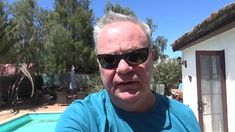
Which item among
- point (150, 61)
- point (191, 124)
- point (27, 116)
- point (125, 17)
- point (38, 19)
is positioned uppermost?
point (38, 19)

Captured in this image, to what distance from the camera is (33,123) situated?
54.1 ft

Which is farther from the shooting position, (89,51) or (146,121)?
(89,51)

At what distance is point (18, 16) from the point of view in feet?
84.0

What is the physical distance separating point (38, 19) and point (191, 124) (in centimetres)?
2580

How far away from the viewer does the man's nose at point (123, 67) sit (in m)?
1.65

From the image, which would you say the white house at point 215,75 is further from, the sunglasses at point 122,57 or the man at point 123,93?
the sunglasses at point 122,57

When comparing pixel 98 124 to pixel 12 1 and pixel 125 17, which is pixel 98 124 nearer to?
pixel 125 17

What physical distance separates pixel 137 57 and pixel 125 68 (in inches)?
3.7

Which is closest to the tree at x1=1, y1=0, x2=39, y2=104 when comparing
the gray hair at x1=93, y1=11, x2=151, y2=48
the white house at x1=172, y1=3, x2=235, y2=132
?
the white house at x1=172, y1=3, x2=235, y2=132

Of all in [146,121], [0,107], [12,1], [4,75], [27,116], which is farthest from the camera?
[12,1]

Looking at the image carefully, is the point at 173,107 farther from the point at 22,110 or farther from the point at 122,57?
the point at 22,110

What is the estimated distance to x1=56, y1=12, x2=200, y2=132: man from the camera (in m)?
1.64

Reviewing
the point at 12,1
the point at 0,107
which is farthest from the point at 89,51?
the point at 0,107

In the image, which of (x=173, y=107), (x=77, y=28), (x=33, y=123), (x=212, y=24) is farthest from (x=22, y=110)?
(x=173, y=107)
